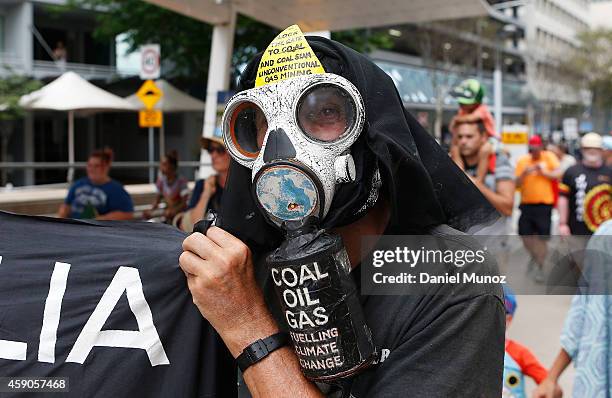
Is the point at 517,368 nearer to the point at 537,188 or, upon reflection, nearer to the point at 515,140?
the point at 537,188

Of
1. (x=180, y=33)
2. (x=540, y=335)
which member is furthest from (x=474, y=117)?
(x=180, y=33)

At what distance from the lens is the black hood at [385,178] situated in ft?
4.34

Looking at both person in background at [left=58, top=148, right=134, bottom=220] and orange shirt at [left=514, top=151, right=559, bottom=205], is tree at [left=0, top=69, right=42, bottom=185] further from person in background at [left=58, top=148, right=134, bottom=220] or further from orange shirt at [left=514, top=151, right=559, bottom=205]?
orange shirt at [left=514, top=151, right=559, bottom=205]

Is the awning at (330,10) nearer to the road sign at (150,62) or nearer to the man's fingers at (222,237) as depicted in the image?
the road sign at (150,62)

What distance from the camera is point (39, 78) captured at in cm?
2622

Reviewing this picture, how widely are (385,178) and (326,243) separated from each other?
→ 22 cm

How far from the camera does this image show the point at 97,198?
20.7 ft

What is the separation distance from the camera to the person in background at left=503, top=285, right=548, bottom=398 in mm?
3387

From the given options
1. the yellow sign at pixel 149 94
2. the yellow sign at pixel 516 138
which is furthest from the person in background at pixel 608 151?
the yellow sign at pixel 516 138

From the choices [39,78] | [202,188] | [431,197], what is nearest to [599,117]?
[39,78]

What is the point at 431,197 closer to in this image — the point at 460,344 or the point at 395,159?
the point at 395,159

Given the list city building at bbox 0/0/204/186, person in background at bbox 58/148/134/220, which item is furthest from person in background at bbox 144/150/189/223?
city building at bbox 0/0/204/186

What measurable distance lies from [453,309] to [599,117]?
55.0m

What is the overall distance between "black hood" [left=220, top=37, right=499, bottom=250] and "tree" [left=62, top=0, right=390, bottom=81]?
16264 millimetres
